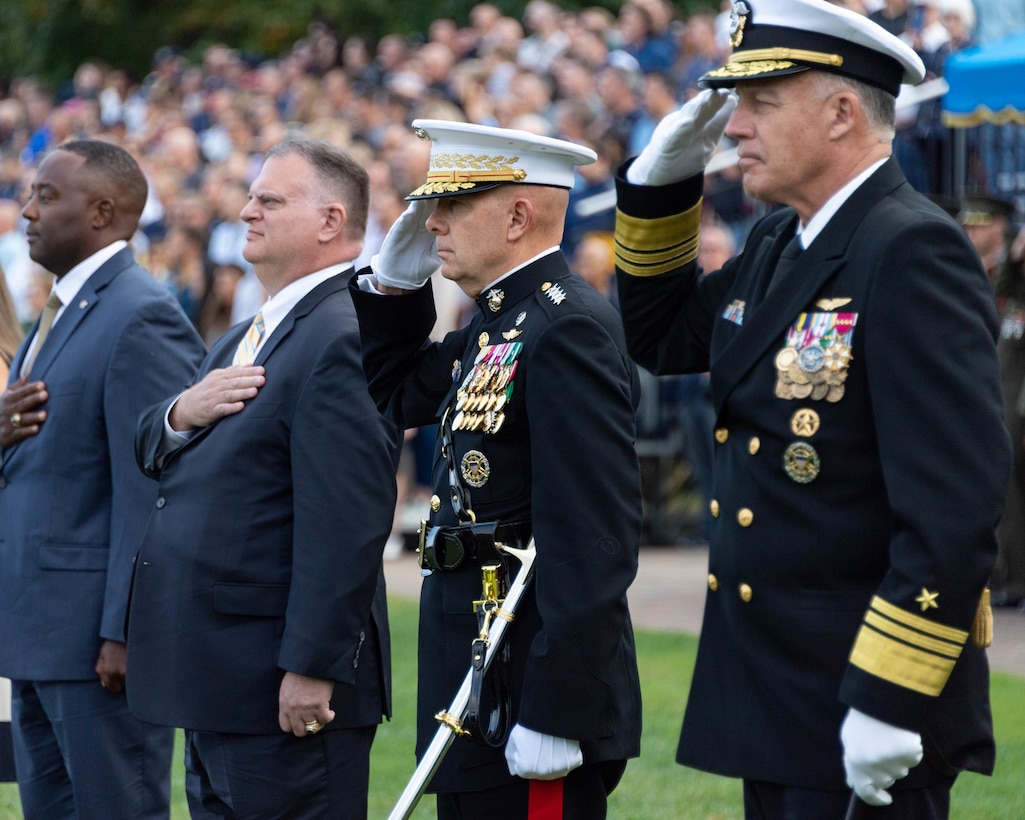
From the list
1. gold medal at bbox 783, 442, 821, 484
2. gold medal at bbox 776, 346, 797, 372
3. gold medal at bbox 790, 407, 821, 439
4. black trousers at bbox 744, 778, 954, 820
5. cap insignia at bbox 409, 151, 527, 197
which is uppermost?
cap insignia at bbox 409, 151, 527, 197

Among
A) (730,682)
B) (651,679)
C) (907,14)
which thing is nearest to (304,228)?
(730,682)

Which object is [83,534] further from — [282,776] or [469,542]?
[469,542]

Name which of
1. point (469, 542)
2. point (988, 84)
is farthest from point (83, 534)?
point (988, 84)

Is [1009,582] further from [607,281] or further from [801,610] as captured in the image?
[801,610]

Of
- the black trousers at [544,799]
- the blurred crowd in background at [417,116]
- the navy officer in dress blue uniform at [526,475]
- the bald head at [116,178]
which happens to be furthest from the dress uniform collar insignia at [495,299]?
the blurred crowd in background at [417,116]

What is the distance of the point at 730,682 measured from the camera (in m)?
2.92

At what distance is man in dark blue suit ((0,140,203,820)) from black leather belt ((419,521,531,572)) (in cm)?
124

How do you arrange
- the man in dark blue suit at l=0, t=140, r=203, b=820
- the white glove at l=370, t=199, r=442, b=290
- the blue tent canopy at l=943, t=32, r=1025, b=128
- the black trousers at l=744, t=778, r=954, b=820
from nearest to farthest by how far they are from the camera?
the black trousers at l=744, t=778, r=954, b=820 < the white glove at l=370, t=199, r=442, b=290 < the man in dark blue suit at l=0, t=140, r=203, b=820 < the blue tent canopy at l=943, t=32, r=1025, b=128

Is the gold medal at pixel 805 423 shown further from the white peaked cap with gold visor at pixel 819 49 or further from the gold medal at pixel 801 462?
the white peaked cap with gold visor at pixel 819 49

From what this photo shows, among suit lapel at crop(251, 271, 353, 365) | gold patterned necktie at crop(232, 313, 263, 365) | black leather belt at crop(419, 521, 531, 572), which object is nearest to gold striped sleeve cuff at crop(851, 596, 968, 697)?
black leather belt at crop(419, 521, 531, 572)

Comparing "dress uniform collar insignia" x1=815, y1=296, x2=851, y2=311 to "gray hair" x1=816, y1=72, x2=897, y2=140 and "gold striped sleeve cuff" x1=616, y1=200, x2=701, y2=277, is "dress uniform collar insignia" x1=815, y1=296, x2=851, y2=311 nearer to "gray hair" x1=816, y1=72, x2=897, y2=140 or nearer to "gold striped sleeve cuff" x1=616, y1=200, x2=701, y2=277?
"gray hair" x1=816, y1=72, x2=897, y2=140

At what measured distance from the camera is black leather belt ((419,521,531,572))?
3.33 meters

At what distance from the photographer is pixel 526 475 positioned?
11.1 ft

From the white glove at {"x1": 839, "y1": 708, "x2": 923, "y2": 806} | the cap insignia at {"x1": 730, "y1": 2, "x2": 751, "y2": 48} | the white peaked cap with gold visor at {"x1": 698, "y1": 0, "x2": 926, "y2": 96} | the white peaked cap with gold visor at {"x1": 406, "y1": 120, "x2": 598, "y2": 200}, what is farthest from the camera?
the white peaked cap with gold visor at {"x1": 406, "y1": 120, "x2": 598, "y2": 200}
